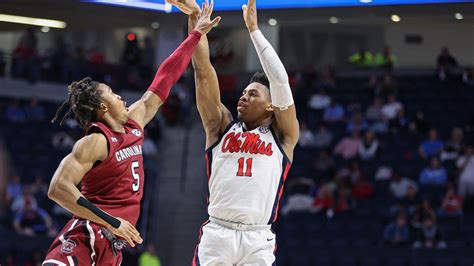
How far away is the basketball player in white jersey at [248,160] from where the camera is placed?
6.84 metres

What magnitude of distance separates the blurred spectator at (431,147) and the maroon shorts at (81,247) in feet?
40.5

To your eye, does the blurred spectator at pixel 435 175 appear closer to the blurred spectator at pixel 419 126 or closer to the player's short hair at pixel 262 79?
the blurred spectator at pixel 419 126

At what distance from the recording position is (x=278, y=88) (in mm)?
6965

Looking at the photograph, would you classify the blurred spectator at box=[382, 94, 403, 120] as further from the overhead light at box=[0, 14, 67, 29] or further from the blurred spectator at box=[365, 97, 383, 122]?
the overhead light at box=[0, 14, 67, 29]

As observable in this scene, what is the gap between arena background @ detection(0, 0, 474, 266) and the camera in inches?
649

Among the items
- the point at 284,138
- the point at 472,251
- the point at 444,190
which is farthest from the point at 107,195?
the point at 444,190

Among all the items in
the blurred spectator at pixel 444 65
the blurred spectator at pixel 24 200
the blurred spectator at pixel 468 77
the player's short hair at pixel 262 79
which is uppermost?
the blurred spectator at pixel 444 65

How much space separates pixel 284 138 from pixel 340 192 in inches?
407

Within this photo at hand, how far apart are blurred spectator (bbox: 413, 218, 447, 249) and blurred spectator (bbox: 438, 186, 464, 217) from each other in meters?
0.68

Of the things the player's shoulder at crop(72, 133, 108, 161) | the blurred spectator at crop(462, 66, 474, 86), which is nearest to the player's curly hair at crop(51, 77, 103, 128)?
the player's shoulder at crop(72, 133, 108, 161)

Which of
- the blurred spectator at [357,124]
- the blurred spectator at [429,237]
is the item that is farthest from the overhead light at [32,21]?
the blurred spectator at [429,237]

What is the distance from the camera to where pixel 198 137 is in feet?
70.1

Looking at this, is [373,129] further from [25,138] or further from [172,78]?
[172,78]

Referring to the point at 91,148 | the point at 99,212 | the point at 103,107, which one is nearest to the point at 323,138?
the point at 103,107
